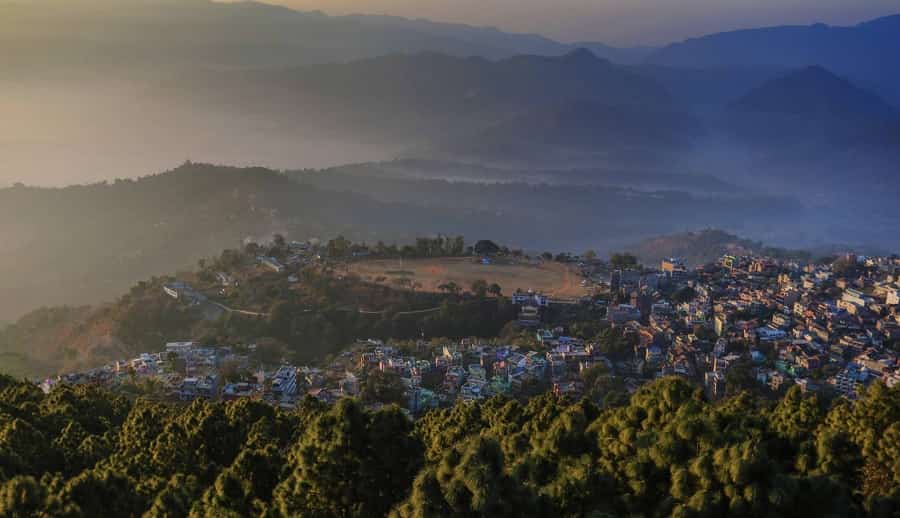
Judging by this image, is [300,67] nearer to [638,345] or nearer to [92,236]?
[92,236]

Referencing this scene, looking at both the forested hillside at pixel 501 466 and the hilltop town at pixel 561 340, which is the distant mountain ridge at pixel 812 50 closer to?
the hilltop town at pixel 561 340

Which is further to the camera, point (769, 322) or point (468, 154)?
point (468, 154)

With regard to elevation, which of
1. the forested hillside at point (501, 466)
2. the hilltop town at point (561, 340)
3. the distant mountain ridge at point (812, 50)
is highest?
the distant mountain ridge at point (812, 50)

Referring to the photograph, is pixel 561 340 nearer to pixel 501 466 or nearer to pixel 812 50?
pixel 501 466

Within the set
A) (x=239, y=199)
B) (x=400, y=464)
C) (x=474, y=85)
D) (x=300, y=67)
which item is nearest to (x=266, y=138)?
(x=300, y=67)

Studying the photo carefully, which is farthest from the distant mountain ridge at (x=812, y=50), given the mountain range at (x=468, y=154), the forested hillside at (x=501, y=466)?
→ the forested hillside at (x=501, y=466)

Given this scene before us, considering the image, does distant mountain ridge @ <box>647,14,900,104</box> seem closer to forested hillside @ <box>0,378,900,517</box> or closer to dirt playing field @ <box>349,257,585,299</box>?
dirt playing field @ <box>349,257,585,299</box>

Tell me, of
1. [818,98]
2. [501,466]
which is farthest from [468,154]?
[501,466]
